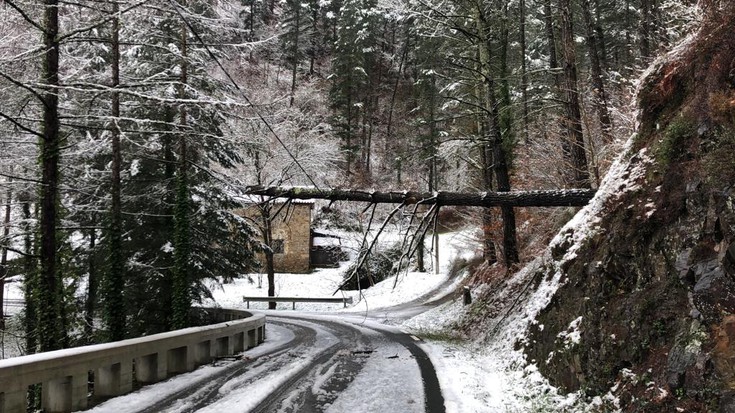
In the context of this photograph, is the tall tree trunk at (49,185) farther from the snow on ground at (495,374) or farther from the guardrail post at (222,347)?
the snow on ground at (495,374)

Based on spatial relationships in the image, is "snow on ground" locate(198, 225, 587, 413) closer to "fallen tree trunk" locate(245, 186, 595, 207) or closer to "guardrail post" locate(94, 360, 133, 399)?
"fallen tree trunk" locate(245, 186, 595, 207)

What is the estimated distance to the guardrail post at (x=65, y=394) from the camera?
559 cm

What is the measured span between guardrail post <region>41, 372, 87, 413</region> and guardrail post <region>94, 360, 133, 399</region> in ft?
1.49

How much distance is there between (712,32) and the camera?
5.99 m

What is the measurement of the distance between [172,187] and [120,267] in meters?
4.11

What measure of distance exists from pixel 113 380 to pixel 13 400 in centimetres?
160

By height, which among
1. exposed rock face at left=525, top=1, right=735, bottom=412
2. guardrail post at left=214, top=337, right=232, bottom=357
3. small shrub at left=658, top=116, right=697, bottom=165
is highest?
small shrub at left=658, top=116, right=697, bottom=165

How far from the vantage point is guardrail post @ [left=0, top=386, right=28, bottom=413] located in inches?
193

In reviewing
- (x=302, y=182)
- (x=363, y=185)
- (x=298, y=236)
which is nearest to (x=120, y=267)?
(x=302, y=182)

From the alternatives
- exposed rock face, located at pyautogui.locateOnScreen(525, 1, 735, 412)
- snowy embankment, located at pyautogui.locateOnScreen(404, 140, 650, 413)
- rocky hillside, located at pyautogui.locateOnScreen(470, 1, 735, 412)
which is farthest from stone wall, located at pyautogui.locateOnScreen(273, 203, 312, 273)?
exposed rock face, located at pyautogui.locateOnScreen(525, 1, 735, 412)

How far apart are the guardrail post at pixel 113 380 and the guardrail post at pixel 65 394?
0.45 metres

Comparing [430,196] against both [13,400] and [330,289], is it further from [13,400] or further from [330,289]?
[330,289]

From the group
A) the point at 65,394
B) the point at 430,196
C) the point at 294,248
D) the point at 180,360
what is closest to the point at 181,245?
the point at 180,360

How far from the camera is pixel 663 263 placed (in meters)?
5.12
